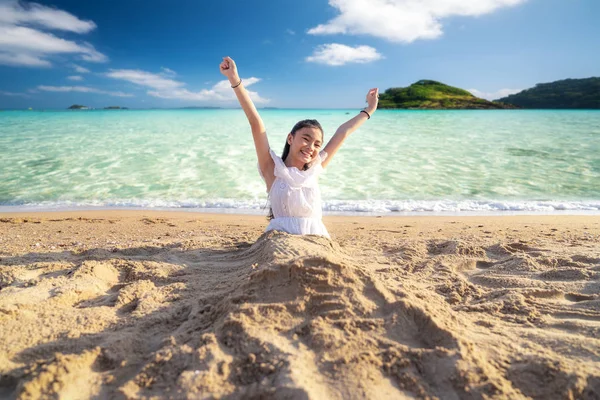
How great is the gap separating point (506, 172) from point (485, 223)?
4.72 m

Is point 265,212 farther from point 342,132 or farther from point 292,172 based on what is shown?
point 292,172

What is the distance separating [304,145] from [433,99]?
76824 millimetres

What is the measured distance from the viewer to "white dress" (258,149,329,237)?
3.24 m

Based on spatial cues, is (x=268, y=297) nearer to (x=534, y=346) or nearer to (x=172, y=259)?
(x=534, y=346)

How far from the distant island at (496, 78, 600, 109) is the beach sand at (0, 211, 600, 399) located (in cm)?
8175

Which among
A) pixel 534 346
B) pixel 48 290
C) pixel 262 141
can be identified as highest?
pixel 262 141

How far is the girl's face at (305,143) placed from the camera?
329cm

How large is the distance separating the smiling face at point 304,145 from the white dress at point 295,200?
4.5 inches

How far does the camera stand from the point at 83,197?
701cm

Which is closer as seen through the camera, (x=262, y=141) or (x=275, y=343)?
(x=275, y=343)

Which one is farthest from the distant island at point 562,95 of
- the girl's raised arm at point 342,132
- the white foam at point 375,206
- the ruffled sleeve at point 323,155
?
the ruffled sleeve at point 323,155

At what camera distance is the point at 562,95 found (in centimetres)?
6912

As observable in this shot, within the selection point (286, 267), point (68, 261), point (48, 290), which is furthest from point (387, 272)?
point (68, 261)

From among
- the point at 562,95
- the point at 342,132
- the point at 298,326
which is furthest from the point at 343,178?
the point at 562,95
